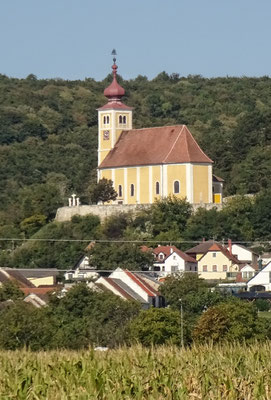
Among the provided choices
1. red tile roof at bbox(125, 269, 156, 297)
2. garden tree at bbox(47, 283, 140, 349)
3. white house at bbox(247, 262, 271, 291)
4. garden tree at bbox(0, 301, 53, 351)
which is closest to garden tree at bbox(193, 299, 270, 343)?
garden tree at bbox(47, 283, 140, 349)

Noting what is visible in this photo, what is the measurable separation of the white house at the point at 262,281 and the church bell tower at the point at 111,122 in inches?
467

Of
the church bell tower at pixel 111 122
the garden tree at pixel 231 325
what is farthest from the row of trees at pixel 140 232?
the garden tree at pixel 231 325

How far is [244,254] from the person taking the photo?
263ft

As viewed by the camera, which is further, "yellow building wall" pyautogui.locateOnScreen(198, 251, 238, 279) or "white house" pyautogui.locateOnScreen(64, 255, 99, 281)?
"yellow building wall" pyautogui.locateOnScreen(198, 251, 238, 279)

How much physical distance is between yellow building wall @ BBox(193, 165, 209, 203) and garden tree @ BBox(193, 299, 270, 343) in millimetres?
29432

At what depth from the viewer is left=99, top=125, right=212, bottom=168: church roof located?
265 feet

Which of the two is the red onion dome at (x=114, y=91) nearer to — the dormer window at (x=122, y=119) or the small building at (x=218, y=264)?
the dormer window at (x=122, y=119)

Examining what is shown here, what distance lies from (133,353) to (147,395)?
2695mm

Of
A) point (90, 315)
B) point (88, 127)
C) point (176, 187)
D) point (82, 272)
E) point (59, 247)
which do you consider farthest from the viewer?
point (88, 127)

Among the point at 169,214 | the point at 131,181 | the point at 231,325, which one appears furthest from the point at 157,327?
the point at 131,181

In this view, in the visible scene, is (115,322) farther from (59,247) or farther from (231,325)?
(59,247)

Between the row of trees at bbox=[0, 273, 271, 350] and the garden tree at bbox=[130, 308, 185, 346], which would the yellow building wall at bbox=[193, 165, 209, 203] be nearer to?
the row of trees at bbox=[0, 273, 271, 350]

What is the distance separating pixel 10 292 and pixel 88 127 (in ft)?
230

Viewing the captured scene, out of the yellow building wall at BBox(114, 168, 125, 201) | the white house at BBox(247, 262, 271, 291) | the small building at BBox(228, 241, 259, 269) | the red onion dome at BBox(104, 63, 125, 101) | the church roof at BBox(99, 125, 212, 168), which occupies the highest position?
the red onion dome at BBox(104, 63, 125, 101)
